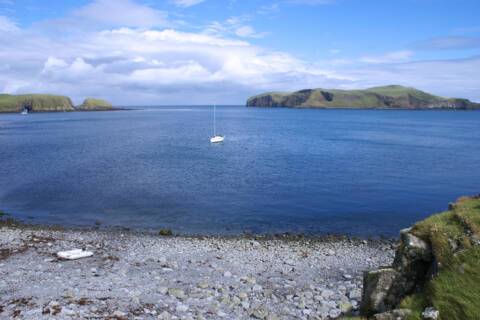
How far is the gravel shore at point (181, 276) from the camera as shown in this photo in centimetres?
1841

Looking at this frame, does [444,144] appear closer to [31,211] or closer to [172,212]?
[172,212]

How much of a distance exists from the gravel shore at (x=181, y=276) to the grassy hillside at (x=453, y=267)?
6605 mm

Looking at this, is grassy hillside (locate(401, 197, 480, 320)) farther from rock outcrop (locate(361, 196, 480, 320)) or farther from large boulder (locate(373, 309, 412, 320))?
large boulder (locate(373, 309, 412, 320))

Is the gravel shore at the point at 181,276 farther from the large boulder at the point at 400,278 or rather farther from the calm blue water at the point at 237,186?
the calm blue water at the point at 237,186

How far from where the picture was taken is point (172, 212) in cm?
4312

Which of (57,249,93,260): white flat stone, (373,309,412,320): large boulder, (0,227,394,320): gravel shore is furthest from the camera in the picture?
(57,249,93,260): white flat stone

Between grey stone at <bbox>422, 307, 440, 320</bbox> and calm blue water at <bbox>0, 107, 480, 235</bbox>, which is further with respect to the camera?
calm blue water at <bbox>0, 107, 480, 235</bbox>

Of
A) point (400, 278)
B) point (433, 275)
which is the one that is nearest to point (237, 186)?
point (400, 278)

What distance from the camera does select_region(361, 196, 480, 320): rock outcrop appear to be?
11.1 m

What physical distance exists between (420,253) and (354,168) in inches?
2323

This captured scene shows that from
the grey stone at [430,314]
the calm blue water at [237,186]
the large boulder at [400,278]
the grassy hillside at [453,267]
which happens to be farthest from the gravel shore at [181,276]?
the grey stone at [430,314]

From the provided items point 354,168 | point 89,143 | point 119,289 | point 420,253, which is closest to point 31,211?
point 119,289

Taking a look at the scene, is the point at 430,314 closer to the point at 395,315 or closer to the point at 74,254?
the point at 395,315

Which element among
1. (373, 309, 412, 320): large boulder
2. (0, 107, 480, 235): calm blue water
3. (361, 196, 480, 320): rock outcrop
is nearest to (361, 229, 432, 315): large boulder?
(361, 196, 480, 320): rock outcrop
